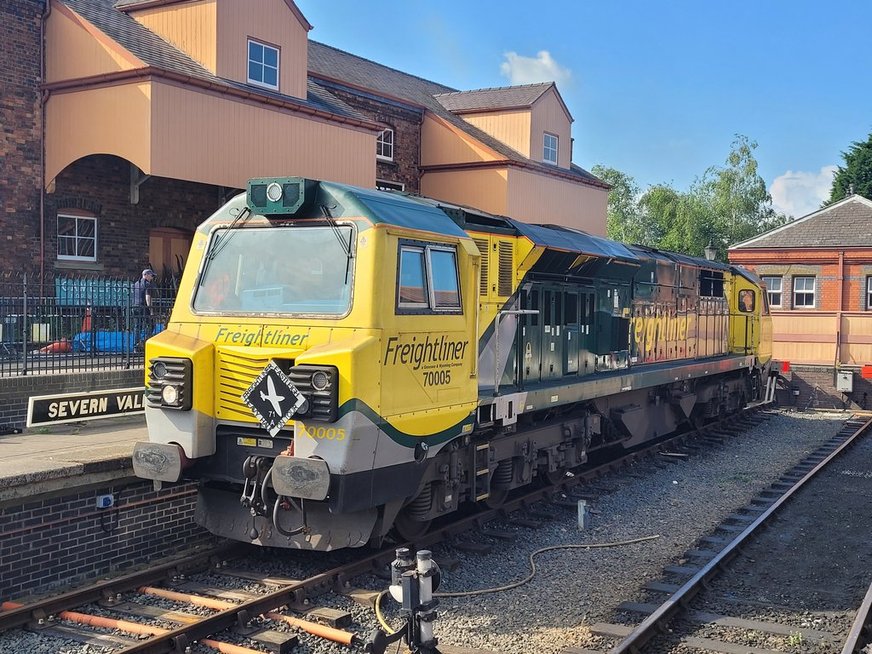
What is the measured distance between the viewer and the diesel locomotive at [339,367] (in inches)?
254

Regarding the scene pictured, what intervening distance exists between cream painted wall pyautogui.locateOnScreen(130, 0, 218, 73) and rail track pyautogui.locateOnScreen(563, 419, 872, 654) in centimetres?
1366

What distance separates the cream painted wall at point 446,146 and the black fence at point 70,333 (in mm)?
14886

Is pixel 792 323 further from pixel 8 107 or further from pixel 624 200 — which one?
pixel 624 200

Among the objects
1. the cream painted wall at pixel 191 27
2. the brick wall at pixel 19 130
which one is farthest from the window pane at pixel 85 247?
the cream painted wall at pixel 191 27

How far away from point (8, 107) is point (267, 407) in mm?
12708

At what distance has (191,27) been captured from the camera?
1750 cm

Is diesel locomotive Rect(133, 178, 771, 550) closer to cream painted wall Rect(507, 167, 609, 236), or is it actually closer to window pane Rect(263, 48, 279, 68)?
window pane Rect(263, 48, 279, 68)

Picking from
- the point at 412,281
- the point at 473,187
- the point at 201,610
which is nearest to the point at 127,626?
the point at 201,610

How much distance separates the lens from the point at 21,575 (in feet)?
22.1

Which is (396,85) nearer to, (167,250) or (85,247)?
(167,250)

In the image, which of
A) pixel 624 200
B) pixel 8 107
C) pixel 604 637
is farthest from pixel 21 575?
pixel 624 200

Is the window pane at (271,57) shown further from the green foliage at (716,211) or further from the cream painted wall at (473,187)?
the green foliage at (716,211)

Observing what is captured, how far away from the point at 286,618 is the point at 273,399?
5.49 feet

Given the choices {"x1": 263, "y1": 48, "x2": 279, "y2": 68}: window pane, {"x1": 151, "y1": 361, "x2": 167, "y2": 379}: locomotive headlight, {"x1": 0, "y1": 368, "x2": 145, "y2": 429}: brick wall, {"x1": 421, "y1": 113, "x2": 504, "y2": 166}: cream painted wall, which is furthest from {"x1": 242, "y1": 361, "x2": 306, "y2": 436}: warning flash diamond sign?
{"x1": 421, "y1": 113, "x2": 504, "y2": 166}: cream painted wall
